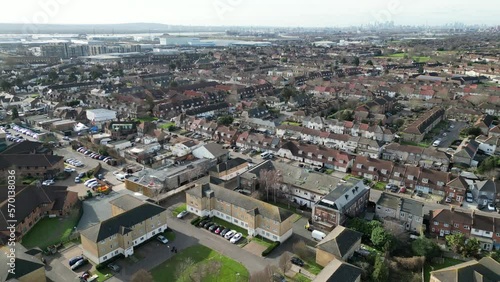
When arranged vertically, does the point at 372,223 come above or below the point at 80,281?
above

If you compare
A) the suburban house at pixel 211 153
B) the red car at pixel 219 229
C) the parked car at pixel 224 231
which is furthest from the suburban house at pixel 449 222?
the suburban house at pixel 211 153

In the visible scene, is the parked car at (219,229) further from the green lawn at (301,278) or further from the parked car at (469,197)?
the parked car at (469,197)

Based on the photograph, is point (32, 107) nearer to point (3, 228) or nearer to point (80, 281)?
point (3, 228)

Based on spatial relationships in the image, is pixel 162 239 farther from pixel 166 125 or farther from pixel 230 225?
pixel 166 125

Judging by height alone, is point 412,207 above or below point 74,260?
above

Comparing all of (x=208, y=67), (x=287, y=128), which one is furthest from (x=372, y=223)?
(x=208, y=67)

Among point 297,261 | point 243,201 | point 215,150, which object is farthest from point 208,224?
point 215,150
